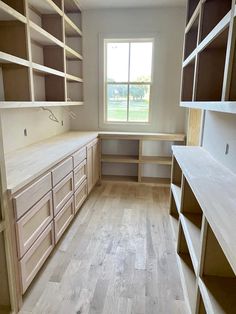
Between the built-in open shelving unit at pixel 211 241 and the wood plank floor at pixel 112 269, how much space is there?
8.1 inches

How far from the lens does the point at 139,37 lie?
412cm

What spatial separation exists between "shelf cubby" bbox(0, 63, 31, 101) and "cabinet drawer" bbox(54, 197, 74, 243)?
1192 millimetres

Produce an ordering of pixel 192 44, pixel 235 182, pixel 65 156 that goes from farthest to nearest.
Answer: pixel 192 44
pixel 65 156
pixel 235 182

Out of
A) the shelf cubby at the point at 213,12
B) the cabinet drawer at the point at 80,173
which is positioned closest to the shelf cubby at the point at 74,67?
the cabinet drawer at the point at 80,173

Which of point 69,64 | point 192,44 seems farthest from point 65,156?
point 69,64

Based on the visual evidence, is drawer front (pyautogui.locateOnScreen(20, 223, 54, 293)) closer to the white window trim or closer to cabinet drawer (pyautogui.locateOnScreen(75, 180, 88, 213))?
cabinet drawer (pyautogui.locateOnScreen(75, 180, 88, 213))

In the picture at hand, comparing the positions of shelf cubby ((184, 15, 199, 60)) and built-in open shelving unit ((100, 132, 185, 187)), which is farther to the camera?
built-in open shelving unit ((100, 132, 185, 187))

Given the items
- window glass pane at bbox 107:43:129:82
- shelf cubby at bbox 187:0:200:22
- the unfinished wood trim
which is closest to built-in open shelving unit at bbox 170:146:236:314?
the unfinished wood trim

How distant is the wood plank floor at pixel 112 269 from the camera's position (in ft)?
5.65

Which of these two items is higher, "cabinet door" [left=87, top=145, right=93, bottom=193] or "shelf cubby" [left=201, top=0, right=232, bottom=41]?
"shelf cubby" [left=201, top=0, right=232, bottom=41]

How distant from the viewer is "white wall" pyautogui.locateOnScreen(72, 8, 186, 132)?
4020 mm

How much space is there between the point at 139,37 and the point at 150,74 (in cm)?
65

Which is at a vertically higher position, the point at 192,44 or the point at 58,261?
the point at 192,44

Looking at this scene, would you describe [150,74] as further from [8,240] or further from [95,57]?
[8,240]
